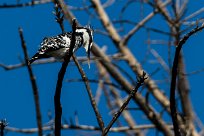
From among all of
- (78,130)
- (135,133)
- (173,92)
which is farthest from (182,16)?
(173,92)

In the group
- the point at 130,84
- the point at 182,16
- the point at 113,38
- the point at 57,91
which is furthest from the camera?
the point at 113,38

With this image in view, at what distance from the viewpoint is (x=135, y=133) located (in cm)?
639

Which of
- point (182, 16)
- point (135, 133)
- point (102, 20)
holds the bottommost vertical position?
point (135, 133)

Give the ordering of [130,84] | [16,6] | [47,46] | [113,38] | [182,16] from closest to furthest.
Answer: [47,46], [182,16], [16,6], [130,84], [113,38]

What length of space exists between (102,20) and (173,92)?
172 inches

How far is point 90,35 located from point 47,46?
0.24m

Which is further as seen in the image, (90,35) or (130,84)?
(130,84)

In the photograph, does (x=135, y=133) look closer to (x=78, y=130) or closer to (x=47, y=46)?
(x=78, y=130)

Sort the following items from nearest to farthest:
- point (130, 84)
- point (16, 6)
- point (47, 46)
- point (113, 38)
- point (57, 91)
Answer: point (57, 91)
point (47, 46)
point (16, 6)
point (130, 84)
point (113, 38)

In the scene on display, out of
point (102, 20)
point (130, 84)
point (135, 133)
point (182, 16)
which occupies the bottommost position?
point (135, 133)

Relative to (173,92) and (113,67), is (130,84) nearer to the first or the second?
(113,67)

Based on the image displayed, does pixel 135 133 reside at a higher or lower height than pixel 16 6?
lower

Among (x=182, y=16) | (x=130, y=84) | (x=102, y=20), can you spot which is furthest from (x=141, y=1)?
(x=102, y=20)

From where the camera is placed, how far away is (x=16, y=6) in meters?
5.33
